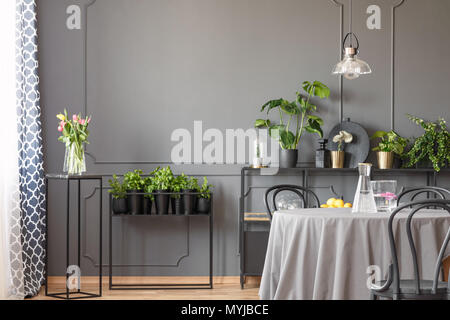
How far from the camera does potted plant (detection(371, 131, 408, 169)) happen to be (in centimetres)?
425

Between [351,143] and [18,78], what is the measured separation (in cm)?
279

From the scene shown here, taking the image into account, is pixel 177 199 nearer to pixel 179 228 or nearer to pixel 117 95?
pixel 179 228

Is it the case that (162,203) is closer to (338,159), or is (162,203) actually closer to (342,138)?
(338,159)

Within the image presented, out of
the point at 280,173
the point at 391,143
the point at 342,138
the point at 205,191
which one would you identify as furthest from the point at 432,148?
the point at 205,191

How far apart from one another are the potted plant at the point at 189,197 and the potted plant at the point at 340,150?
3.86ft

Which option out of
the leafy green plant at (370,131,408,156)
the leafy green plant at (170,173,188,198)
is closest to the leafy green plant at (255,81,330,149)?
the leafy green plant at (370,131,408,156)

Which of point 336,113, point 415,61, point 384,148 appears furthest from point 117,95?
point 415,61

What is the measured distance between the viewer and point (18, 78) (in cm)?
388

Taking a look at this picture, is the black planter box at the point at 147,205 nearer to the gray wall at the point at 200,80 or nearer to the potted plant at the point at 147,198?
the potted plant at the point at 147,198

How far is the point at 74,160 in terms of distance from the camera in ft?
12.8

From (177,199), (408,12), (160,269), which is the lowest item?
(160,269)

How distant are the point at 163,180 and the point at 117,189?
39 cm

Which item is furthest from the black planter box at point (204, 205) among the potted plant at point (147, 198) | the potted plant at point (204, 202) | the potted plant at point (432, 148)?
the potted plant at point (432, 148)

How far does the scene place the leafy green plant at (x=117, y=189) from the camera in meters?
4.12
